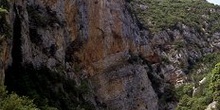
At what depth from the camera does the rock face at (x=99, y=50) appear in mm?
67062

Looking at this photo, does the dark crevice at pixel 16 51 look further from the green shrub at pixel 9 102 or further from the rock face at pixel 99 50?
the green shrub at pixel 9 102

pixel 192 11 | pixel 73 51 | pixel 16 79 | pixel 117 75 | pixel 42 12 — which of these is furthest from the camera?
pixel 192 11

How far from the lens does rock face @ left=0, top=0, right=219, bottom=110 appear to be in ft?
220

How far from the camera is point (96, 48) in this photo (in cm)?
8562

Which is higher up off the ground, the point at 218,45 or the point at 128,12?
the point at 128,12

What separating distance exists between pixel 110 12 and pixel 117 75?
1204 cm

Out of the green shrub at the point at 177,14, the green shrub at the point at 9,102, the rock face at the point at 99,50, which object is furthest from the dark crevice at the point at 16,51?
the green shrub at the point at 177,14

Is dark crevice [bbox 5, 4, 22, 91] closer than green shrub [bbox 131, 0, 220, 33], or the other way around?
dark crevice [bbox 5, 4, 22, 91]

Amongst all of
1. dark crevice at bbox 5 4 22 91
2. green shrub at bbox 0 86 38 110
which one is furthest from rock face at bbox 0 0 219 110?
green shrub at bbox 0 86 38 110

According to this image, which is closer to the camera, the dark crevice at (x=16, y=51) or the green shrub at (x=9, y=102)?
the green shrub at (x=9, y=102)

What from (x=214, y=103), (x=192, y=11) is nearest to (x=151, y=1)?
(x=192, y=11)

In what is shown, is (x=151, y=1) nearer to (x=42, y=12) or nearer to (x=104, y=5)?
(x=104, y=5)

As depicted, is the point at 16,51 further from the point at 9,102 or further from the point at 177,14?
the point at 177,14

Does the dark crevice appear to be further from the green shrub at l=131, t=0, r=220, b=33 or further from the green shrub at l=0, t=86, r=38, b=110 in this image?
the green shrub at l=131, t=0, r=220, b=33
